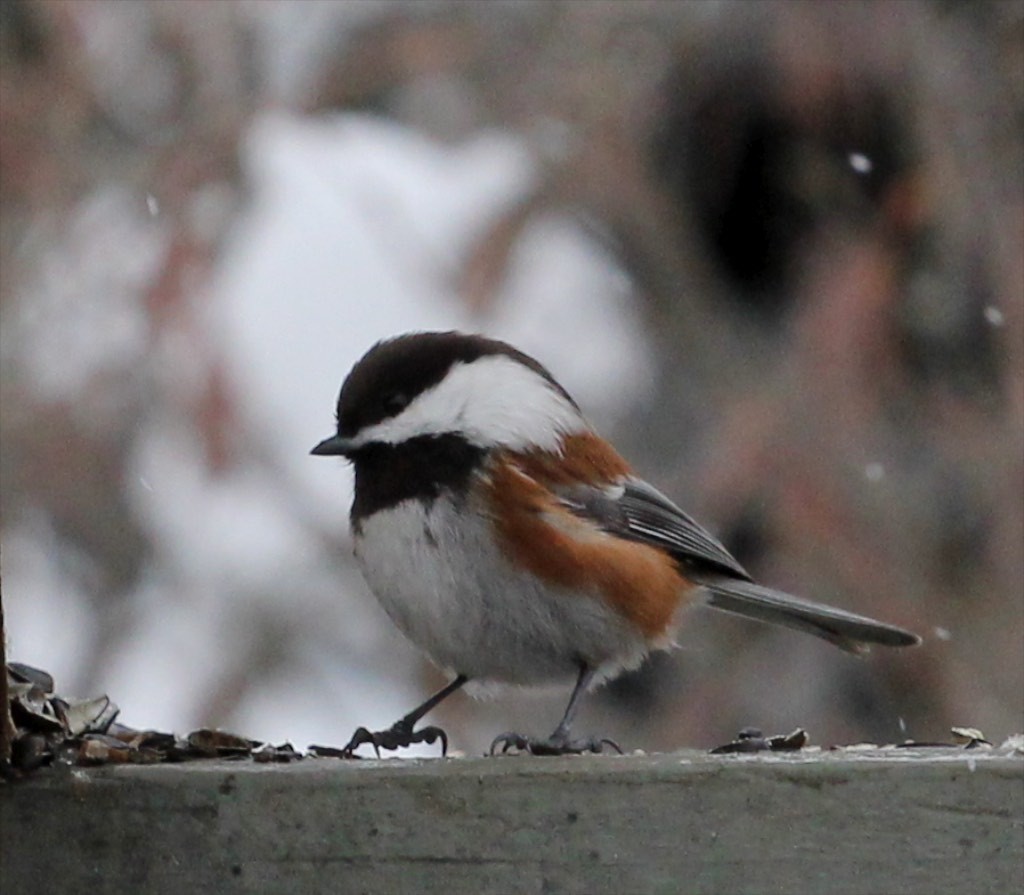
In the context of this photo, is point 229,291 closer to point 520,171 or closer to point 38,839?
point 520,171

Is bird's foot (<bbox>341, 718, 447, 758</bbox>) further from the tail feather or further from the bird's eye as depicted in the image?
the tail feather

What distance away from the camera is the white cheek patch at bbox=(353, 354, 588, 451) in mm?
2416

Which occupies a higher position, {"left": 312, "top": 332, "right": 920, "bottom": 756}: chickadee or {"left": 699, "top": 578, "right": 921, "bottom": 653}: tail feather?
{"left": 699, "top": 578, "right": 921, "bottom": 653}: tail feather

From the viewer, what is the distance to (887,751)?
177cm

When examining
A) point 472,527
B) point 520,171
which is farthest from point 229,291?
point 472,527

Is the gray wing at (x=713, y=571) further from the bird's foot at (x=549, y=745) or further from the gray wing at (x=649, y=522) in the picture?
the bird's foot at (x=549, y=745)

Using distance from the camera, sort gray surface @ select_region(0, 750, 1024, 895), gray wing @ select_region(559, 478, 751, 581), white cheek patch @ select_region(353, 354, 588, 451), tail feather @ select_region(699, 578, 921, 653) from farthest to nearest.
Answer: tail feather @ select_region(699, 578, 921, 653) → gray wing @ select_region(559, 478, 751, 581) → white cheek patch @ select_region(353, 354, 588, 451) → gray surface @ select_region(0, 750, 1024, 895)

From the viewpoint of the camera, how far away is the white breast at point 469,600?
233 centimetres

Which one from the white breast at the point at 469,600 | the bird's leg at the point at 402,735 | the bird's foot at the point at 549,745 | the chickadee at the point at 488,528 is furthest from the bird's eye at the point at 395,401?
the bird's foot at the point at 549,745

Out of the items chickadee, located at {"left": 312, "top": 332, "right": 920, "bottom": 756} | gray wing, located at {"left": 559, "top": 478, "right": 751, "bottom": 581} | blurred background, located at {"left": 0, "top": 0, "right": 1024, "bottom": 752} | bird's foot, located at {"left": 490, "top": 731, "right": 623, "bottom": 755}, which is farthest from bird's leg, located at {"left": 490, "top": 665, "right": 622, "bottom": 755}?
blurred background, located at {"left": 0, "top": 0, "right": 1024, "bottom": 752}

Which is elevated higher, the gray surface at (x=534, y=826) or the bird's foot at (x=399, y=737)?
the bird's foot at (x=399, y=737)

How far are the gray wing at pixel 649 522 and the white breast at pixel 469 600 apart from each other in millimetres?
169

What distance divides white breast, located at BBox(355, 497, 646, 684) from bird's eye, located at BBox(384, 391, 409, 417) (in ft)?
0.55

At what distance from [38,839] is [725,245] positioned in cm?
358
